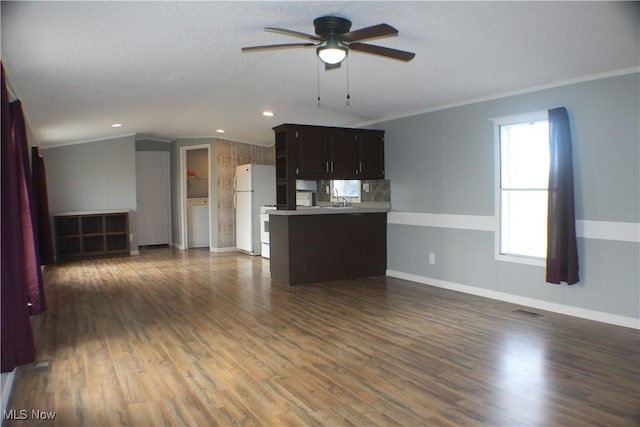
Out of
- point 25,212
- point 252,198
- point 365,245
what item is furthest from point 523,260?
point 252,198

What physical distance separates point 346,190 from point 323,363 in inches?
170

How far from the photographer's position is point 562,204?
13.8 ft

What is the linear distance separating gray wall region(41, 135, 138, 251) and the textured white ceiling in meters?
2.62

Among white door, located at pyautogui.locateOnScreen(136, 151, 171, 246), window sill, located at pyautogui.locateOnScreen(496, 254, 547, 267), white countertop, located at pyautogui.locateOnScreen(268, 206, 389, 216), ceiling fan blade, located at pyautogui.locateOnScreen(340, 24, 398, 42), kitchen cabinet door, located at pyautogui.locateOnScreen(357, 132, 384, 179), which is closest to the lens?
ceiling fan blade, located at pyautogui.locateOnScreen(340, 24, 398, 42)

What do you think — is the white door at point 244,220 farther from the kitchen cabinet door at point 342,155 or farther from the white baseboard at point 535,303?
the white baseboard at point 535,303

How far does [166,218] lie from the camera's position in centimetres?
1062

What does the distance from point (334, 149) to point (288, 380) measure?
3839 millimetres

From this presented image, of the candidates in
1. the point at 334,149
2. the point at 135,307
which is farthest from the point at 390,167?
the point at 135,307

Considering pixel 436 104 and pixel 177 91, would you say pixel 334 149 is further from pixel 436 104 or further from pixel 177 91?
pixel 177 91

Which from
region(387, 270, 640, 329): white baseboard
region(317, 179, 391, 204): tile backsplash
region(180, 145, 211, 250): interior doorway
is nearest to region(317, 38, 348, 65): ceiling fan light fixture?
region(387, 270, 640, 329): white baseboard

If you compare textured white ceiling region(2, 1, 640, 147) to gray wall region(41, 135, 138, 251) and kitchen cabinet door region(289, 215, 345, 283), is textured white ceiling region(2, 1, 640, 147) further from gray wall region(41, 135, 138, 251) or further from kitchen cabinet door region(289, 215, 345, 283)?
gray wall region(41, 135, 138, 251)

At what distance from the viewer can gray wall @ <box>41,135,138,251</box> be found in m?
8.53

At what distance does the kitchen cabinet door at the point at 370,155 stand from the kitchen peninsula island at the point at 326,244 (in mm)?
523

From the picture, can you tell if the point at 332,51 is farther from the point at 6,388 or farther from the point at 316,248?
the point at 316,248
